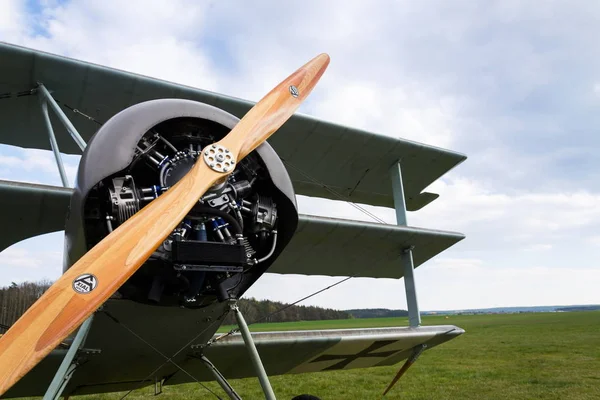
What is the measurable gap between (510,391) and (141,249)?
900 cm

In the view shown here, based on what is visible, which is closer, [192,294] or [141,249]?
[141,249]

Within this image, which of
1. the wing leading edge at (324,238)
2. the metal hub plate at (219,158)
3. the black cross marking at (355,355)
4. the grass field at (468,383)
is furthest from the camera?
the grass field at (468,383)

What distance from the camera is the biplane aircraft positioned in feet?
8.55

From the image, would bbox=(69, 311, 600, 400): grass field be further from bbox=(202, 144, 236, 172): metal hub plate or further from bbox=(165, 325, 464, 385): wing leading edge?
bbox=(202, 144, 236, 172): metal hub plate

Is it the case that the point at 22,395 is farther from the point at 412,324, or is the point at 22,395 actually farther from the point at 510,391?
the point at 510,391

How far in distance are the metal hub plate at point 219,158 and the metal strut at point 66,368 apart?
1.60m

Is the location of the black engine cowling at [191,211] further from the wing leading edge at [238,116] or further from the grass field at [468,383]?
the grass field at [468,383]

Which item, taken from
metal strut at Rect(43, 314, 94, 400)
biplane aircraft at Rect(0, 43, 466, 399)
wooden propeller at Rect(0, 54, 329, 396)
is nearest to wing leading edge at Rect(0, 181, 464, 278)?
biplane aircraft at Rect(0, 43, 466, 399)

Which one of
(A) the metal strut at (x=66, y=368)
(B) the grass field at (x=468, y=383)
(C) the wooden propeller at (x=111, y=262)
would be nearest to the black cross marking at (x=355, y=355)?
(A) the metal strut at (x=66, y=368)

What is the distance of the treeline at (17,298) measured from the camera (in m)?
4.82

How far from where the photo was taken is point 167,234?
2602 millimetres

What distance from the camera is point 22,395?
4.79m

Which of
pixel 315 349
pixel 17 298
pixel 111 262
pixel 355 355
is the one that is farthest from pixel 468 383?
pixel 111 262

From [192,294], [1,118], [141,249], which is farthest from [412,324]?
[1,118]
